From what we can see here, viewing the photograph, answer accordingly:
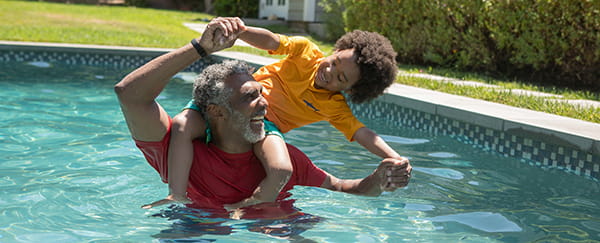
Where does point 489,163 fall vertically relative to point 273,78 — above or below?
below

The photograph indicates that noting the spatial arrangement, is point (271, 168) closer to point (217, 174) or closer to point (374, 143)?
point (217, 174)

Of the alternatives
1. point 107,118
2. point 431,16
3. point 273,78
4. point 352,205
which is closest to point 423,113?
point 352,205

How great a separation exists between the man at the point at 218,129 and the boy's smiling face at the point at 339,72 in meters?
0.49

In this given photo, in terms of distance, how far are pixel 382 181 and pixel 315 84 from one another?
2.59ft

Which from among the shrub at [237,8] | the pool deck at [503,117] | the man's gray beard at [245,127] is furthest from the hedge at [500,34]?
the shrub at [237,8]

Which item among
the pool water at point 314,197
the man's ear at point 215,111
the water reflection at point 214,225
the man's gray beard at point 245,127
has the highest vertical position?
the man's ear at point 215,111

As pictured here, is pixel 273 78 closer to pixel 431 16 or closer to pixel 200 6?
pixel 431 16

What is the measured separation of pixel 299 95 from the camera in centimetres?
398

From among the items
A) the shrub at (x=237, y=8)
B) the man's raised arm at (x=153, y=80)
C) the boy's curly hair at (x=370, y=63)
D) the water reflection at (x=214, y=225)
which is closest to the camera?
the man's raised arm at (x=153, y=80)

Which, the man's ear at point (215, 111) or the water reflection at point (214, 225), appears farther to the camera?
the water reflection at point (214, 225)

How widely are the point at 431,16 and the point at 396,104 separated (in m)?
5.12

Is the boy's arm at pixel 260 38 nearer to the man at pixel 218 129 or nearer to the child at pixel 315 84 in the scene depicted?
the child at pixel 315 84

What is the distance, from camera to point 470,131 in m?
6.13

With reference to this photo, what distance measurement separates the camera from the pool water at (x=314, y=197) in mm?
3633
